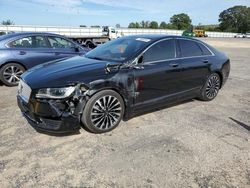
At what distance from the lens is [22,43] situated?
7.83 meters

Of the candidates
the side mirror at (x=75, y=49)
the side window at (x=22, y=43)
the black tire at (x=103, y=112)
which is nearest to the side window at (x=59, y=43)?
the side mirror at (x=75, y=49)

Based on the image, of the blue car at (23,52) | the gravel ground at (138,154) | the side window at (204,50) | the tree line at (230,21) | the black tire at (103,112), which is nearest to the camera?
the gravel ground at (138,154)

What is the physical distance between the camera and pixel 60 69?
444 cm

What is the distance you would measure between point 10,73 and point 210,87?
538cm

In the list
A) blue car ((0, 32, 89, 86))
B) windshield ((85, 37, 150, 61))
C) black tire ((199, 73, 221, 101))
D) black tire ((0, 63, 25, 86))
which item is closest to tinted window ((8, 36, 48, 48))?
blue car ((0, 32, 89, 86))

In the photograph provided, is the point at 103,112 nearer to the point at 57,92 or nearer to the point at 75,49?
the point at 57,92

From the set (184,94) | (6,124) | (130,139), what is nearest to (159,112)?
(184,94)

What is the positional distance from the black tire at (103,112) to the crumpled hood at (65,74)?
32cm

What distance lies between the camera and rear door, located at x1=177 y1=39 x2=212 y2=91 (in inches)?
219

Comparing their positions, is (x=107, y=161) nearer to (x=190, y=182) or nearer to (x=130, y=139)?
(x=130, y=139)

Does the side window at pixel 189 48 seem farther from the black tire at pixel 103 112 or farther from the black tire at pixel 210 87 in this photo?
the black tire at pixel 103 112

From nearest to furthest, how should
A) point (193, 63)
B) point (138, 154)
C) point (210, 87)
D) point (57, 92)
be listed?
1. point (138, 154)
2. point (57, 92)
3. point (193, 63)
4. point (210, 87)

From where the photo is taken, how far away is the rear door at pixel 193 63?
557cm

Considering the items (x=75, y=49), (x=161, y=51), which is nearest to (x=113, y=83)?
(x=161, y=51)
